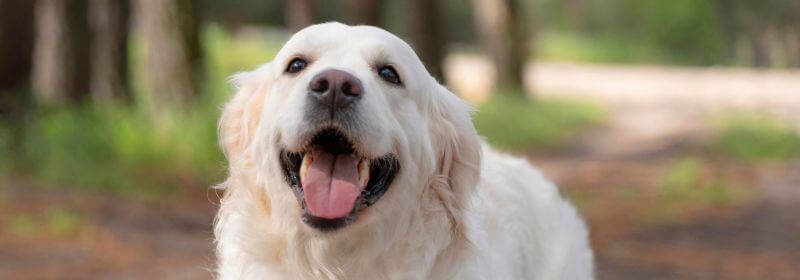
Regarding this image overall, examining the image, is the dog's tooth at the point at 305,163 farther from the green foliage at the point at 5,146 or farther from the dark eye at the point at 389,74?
the green foliage at the point at 5,146

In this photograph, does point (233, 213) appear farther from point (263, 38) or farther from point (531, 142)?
point (263, 38)

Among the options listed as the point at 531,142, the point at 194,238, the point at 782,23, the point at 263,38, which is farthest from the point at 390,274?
the point at 782,23

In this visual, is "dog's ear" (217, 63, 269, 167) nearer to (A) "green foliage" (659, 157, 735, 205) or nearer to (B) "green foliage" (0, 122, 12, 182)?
(B) "green foliage" (0, 122, 12, 182)

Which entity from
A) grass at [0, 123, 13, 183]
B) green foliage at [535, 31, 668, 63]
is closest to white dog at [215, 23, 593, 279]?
grass at [0, 123, 13, 183]

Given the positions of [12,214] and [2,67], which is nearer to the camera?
[12,214]

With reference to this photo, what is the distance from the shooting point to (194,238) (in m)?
8.70

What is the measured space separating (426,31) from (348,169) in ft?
44.0

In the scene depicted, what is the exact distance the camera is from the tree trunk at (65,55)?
13.4 m

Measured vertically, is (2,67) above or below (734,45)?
below

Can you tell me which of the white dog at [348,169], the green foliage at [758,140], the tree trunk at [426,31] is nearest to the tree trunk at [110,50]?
the tree trunk at [426,31]

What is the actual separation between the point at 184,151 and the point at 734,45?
37.4 metres

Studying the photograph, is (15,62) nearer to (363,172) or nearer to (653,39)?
(363,172)

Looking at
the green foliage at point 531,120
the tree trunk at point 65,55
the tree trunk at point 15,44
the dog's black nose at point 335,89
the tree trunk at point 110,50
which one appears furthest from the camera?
the green foliage at point 531,120

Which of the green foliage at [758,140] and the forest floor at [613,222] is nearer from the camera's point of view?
the forest floor at [613,222]
